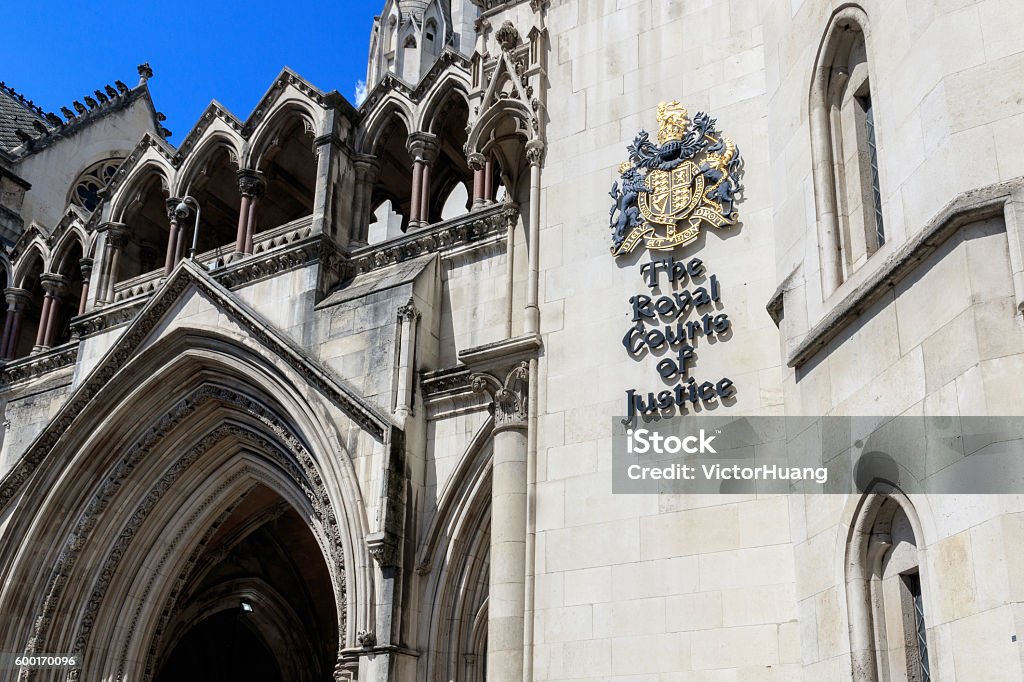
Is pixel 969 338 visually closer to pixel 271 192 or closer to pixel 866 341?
pixel 866 341

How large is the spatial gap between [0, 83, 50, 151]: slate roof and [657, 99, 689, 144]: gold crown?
21854 millimetres

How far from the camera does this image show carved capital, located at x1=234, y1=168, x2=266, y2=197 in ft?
66.9

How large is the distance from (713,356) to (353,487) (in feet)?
21.5

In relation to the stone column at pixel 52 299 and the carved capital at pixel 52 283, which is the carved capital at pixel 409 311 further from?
the carved capital at pixel 52 283

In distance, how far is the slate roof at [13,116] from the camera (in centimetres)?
3067

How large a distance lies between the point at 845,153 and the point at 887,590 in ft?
12.0

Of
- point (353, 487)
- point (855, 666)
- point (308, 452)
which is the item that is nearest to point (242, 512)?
point (308, 452)

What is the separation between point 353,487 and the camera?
15.5m

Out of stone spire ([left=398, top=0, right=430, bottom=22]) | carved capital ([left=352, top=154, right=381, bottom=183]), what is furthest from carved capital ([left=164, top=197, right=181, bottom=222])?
stone spire ([left=398, top=0, right=430, bottom=22])

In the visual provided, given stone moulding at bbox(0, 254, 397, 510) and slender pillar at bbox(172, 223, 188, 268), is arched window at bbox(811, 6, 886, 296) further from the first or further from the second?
slender pillar at bbox(172, 223, 188, 268)

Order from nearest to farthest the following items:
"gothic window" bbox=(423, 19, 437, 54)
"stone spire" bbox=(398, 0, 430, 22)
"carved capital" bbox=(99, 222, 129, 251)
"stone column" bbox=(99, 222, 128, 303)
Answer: "stone column" bbox=(99, 222, 128, 303) → "carved capital" bbox=(99, 222, 129, 251) → "gothic window" bbox=(423, 19, 437, 54) → "stone spire" bbox=(398, 0, 430, 22)

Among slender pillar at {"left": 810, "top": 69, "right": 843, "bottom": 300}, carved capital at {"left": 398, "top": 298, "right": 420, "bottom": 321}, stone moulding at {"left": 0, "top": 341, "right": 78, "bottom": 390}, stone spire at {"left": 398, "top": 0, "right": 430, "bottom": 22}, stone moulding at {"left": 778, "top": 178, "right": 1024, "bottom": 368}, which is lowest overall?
stone moulding at {"left": 778, "top": 178, "right": 1024, "bottom": 368}

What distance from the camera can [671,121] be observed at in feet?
38.2

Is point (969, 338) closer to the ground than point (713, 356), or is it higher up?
closer to the ground
